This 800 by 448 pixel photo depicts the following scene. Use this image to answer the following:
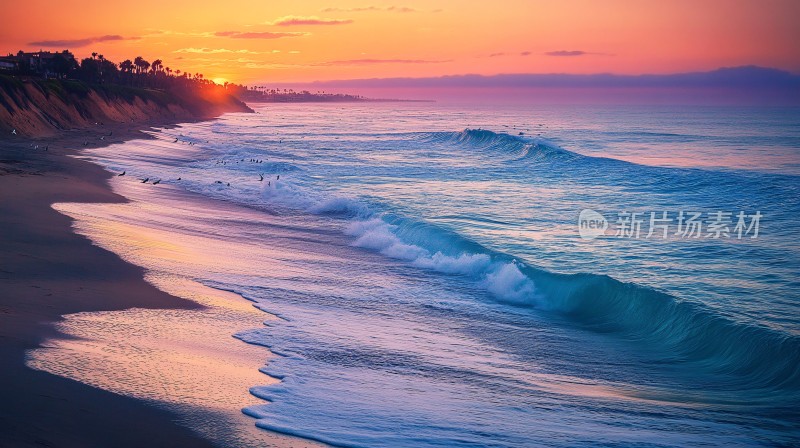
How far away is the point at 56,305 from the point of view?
9641 mm

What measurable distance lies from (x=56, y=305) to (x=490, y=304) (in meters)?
7.86

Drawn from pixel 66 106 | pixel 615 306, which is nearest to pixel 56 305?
pixel 615 306

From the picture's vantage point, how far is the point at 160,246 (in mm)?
15047

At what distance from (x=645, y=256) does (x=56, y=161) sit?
24950mm

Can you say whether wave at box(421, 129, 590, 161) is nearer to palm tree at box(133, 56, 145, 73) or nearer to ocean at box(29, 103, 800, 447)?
ocean at box(29, 103, 800, 447)

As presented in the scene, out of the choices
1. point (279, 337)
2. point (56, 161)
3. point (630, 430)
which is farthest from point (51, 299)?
point (56, 161)

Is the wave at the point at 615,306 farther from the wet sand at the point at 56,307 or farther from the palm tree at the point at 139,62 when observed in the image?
the palm tree at the point at 139,62

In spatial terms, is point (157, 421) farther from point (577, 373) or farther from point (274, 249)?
point (274, 249)

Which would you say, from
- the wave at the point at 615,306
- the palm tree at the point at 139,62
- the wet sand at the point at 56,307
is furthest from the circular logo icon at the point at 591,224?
the palm tree at the point at 139,62

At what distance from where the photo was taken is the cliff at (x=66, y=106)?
47938 millimetres

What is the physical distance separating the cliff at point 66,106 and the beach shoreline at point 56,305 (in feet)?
100

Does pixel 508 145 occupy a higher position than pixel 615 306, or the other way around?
pixel 508 145

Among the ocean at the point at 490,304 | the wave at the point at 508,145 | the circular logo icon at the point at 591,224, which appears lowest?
the ocean at the point at 490,304

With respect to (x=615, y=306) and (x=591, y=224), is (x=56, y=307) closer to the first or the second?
(x=615, y=306)
